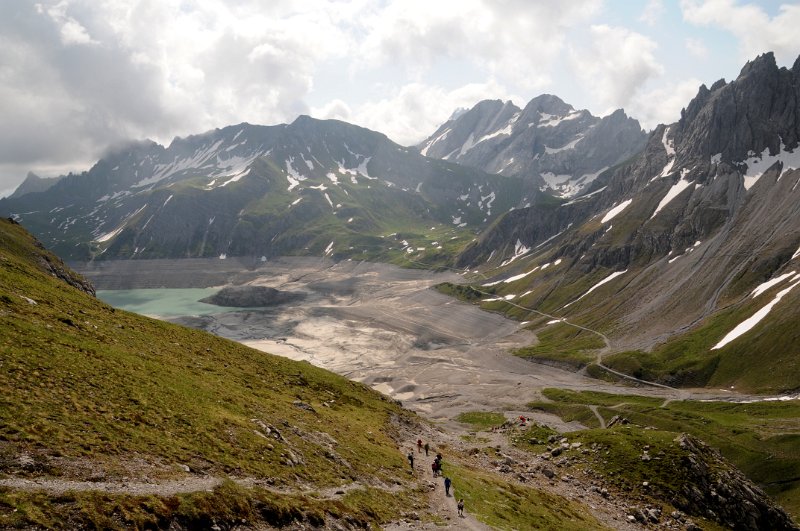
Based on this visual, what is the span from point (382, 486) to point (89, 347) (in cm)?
2513

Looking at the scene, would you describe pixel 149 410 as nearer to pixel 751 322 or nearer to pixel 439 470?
pixel 439 470

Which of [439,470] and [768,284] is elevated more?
[768,284]

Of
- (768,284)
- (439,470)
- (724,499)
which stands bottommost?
(724,499)

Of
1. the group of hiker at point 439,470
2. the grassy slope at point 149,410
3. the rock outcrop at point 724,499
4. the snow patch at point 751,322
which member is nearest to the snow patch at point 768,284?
the snow patch at point 751,322

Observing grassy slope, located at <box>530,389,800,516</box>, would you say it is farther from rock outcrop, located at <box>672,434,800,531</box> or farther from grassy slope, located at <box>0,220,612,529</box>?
grassy slope, located at <box>0,220,612,529</box>

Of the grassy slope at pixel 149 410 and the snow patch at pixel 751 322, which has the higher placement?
the snow patch at pixel 751 322

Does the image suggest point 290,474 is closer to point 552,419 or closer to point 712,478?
point 712,478

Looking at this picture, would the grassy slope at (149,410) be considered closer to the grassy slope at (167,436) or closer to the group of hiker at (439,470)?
the grassy slope at (167,436)

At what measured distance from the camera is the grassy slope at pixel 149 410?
76.0ft

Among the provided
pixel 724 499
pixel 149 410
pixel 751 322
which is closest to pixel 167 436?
pixel 149 410

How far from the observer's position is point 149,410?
99.8ft

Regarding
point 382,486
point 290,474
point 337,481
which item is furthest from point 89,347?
point 382,486

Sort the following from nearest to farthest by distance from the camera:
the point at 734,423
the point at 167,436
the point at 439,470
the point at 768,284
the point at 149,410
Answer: the point at 167,436, the point at 149,410, the point at 439,470, the point at 734,423, the point at 768,284

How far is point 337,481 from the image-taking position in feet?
112
